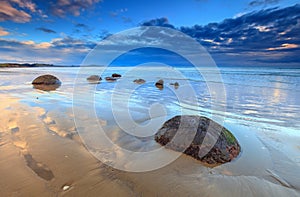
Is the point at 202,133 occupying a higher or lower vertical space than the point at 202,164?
higher

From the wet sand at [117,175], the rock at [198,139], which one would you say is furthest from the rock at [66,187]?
the rock at [198,139]

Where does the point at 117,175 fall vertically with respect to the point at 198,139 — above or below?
below

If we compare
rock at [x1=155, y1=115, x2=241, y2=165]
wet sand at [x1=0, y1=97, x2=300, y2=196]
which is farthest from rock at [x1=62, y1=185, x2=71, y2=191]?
rock at [x1=155, y1=115, x2=241, y2=165]

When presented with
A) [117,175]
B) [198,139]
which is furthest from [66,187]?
[198,139]

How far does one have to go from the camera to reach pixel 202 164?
3.15 meters

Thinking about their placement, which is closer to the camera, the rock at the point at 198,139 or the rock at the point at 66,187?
the rock at the point at 66,187

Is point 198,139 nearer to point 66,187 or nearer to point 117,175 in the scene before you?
point 117,175

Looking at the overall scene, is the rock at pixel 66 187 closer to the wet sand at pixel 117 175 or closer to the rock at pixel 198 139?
the wet sand at pixel 117 175

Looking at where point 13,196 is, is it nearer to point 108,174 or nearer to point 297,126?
point 108,174

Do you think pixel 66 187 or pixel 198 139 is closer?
pixel 66 187

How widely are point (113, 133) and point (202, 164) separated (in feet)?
7.17

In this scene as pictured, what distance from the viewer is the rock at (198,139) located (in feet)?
10.8

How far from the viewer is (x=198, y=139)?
3.51 metres

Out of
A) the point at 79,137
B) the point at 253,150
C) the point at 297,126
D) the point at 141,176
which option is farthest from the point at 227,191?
the point at 297,126
